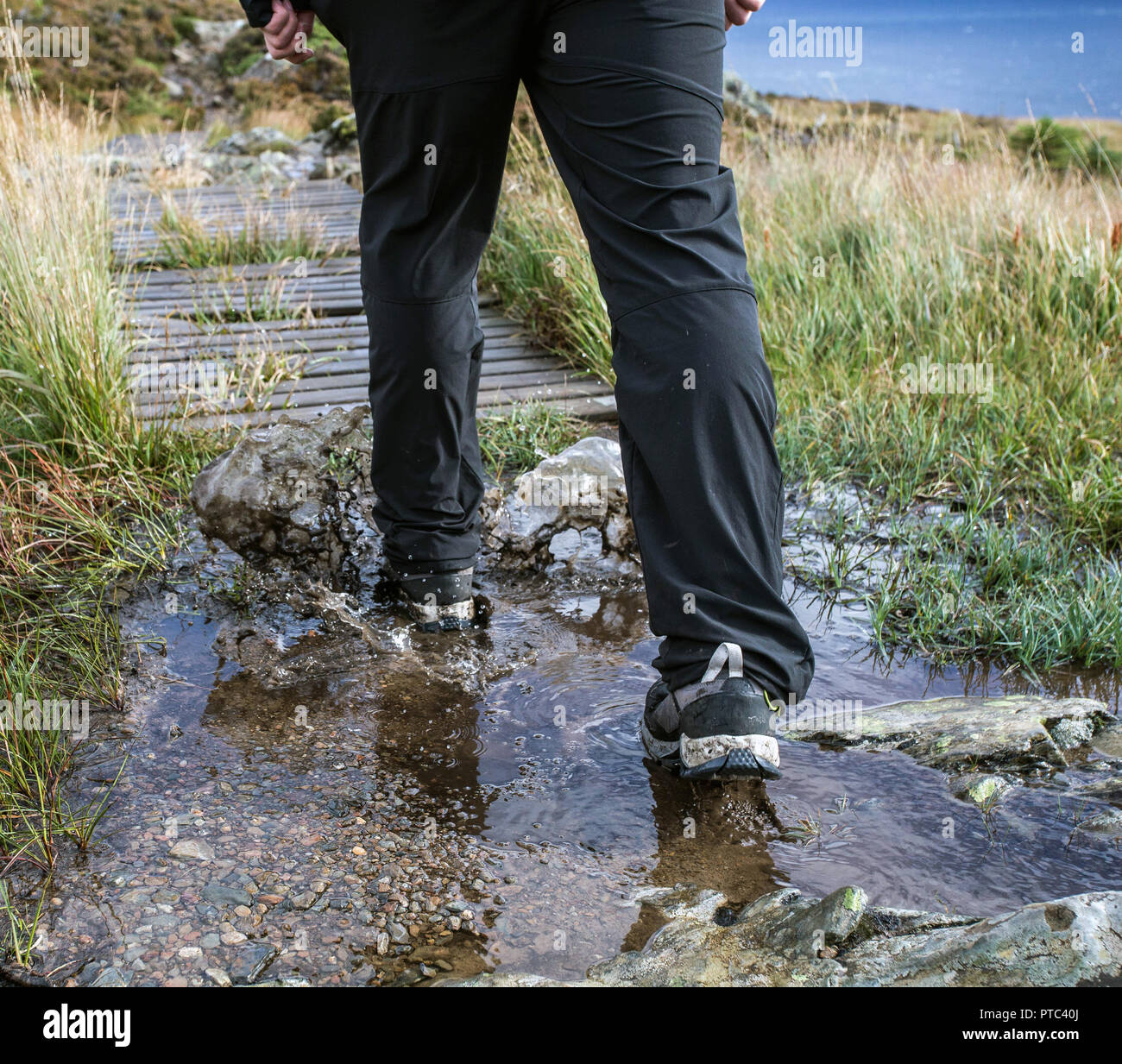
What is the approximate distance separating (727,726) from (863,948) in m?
0.39

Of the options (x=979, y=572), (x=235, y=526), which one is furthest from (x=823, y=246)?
(x=235, y=526)

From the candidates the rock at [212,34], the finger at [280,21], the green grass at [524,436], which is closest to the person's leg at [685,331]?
the finger at [280,21]

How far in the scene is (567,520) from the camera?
9.81 feet

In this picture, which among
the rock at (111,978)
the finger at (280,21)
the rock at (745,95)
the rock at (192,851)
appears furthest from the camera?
the rock at (745,95)

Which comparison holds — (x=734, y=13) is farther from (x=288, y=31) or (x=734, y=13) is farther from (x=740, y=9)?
(x=288, y=31)

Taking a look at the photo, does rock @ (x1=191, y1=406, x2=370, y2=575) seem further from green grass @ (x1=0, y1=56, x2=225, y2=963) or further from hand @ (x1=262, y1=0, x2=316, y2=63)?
hand @ (x1=262, y1=0, x2=316, y2=63)

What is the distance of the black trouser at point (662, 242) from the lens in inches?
65.1

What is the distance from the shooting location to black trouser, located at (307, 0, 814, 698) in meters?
1.65

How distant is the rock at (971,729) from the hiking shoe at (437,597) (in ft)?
2.88

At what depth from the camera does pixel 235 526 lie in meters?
2.75

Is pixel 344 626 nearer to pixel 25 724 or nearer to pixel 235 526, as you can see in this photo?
pixel 235 526

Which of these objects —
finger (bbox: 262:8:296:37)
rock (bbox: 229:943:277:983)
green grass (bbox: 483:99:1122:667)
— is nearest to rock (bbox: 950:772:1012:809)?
green grass (bbox: 483:99:1122:667)

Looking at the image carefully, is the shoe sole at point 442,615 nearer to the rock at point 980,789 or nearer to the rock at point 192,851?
the rock at point 192,851
